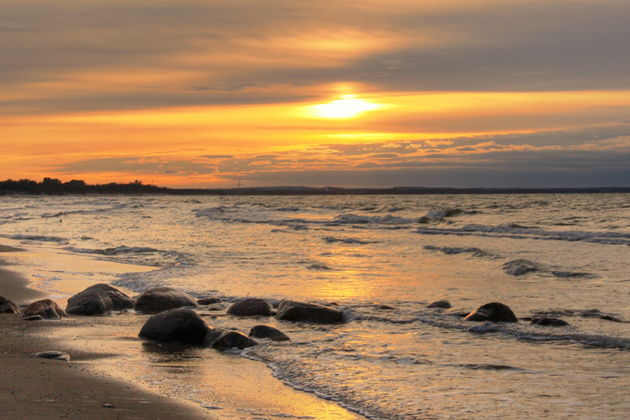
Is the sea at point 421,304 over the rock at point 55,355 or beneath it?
beneath

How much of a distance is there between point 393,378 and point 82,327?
4.93 metres

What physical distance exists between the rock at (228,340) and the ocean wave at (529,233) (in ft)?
64.6

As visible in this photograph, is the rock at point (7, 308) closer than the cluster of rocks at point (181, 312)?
No

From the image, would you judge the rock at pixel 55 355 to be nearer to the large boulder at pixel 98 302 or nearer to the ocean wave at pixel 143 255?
the large boulder at pixel 98 302

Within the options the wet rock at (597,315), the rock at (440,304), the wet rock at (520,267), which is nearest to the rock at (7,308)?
the rock at (440,304)

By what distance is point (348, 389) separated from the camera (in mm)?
6699

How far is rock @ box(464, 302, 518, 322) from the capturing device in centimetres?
1006

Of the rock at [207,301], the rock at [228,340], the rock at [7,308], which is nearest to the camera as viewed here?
the rock at [228,340]

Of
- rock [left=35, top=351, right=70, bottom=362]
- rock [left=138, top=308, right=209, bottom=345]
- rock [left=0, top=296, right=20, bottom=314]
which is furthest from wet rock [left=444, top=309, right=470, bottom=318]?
rock [left=0, top=296, right=20, bottom=314]

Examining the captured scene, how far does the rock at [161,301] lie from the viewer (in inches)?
453

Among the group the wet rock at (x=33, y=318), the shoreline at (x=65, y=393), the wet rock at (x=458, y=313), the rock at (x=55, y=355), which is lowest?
the wet rock at (x=458, y=313)

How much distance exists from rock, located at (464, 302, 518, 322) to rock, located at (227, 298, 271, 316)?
3108 millimetres

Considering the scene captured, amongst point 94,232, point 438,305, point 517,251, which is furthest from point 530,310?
point 94,232

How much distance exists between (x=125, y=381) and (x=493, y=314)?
216 inches
